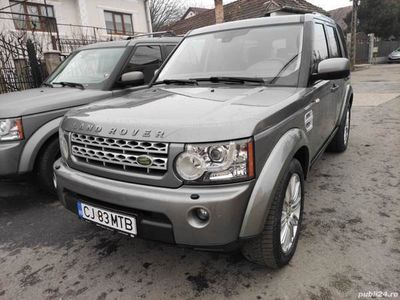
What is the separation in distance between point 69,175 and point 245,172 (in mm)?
1330

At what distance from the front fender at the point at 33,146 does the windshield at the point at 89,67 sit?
961 mm

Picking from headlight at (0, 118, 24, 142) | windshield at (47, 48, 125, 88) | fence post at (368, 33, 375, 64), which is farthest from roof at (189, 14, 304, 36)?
fence post at (368, 33, 375, 64)

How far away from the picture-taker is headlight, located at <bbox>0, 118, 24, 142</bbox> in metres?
3.38

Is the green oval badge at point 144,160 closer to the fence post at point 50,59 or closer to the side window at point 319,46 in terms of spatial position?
the side window at point 319,46

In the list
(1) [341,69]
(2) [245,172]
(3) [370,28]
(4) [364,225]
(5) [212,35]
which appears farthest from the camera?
(3) [370,28]

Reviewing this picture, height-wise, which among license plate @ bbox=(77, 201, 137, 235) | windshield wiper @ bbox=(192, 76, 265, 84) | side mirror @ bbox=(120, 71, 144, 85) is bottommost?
license plate @ bbox=(77, 201, 137, 235)

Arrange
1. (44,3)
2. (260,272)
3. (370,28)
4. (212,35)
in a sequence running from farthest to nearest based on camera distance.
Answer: (370,28) < (44,3) < (212,35) < (260,272)

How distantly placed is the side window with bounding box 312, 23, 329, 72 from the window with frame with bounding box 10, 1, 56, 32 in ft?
50.9

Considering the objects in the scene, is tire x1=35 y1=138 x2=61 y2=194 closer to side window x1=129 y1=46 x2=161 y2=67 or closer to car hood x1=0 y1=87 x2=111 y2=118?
car hood x1=0 y1=87 x2=111 y2=118

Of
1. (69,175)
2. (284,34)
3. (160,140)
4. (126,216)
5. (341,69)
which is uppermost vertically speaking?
(284,34)

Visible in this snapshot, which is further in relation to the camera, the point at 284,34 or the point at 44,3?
the point at 44,3

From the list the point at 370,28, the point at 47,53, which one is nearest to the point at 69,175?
the point at 47,53

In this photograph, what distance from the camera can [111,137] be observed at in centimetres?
212

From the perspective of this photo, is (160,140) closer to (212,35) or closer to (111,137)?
(111,137)
